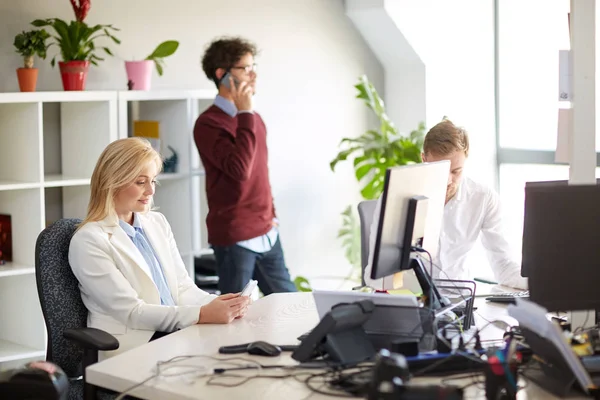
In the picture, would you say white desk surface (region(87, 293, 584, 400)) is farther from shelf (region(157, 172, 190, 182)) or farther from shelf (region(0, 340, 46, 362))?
shelf (region(157, 172, 190, 182))

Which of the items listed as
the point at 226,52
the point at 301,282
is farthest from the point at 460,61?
the point at 226,52

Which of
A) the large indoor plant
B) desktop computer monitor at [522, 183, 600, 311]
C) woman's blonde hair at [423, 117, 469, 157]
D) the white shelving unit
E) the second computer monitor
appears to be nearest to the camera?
desktop computer monitor at [522, 183, 600, 311]

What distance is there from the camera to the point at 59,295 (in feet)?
9.50

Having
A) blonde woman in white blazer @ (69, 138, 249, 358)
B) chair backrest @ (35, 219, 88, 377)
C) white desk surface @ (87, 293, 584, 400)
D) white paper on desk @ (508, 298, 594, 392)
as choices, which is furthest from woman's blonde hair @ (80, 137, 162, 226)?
white paper on desk @ (508, 298, 594, 392)

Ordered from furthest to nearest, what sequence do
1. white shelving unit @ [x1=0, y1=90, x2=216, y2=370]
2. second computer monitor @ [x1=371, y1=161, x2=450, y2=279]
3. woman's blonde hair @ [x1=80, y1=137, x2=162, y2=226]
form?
1. white shelving unit @ [x1=0, y1=90, x2=216, y2=370]
2. woman's blonde hair @ [x1=80, y1=137, x2=162, y2=226]
3. second computer monitor @ [x1=371, y1=161, x2=450, y2=279]

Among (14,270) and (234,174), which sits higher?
(234,174)

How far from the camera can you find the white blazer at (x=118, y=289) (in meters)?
2.87

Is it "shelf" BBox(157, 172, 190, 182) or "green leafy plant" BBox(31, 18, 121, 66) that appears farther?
"shelf" BBox(157, 172, 190, 182)

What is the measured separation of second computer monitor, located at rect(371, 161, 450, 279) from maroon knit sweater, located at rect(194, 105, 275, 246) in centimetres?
151

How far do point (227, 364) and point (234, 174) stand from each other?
1820 millimetres

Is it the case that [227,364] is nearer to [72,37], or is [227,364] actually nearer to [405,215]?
[405,215]

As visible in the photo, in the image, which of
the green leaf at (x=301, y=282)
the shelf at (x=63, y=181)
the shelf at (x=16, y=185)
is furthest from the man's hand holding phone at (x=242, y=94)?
the green leaf at (x=301, y=282)

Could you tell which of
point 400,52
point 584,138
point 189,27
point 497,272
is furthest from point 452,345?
point 400,52

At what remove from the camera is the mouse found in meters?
2.45
